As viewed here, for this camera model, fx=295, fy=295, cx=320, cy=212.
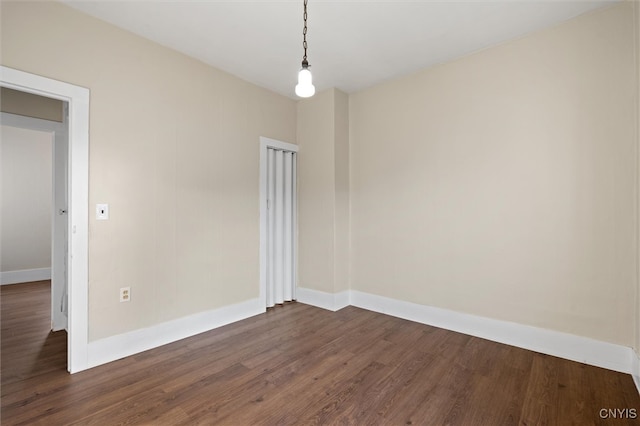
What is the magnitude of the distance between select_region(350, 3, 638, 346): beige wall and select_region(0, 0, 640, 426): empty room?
0.06 ft

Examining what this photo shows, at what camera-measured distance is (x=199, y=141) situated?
123 inches

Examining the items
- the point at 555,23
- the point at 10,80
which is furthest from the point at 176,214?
the point at 555,23

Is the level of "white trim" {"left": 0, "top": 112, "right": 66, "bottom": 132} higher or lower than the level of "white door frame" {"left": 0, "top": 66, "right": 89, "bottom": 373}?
higher

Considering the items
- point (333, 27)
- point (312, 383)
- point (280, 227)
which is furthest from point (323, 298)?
point (333, 27)

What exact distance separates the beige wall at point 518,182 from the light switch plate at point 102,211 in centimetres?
280

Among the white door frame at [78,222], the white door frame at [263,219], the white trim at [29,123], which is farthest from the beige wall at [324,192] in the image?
the white trim at [29,123]

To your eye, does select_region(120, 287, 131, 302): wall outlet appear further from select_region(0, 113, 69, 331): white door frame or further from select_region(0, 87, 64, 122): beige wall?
select_region(0, 87, 64, 122): beige wall

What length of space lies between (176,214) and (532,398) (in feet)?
10.7

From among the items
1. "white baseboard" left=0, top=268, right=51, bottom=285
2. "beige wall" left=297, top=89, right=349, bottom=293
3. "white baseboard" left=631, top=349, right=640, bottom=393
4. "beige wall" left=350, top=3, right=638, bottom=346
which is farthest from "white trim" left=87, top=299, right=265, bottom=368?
"white baseboard" left=0, top=268, right=51, bottom=285

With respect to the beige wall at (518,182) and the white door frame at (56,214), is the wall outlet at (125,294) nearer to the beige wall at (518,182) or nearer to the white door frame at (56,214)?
the white door frame at (56,214)

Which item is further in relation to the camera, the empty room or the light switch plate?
the light switch plate

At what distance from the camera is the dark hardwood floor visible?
1.81 meters

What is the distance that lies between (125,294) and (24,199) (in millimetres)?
4843

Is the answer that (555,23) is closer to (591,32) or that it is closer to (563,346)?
(591,32)
